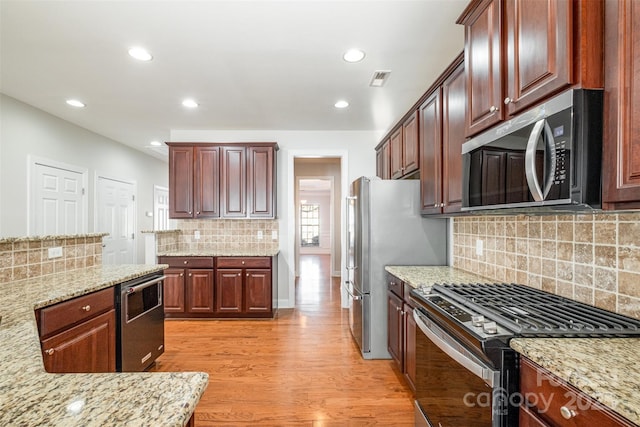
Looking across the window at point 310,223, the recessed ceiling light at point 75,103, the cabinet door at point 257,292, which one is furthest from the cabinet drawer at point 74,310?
the window at point 310,223

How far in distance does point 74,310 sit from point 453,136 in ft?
8.52

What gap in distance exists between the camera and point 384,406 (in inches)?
81.0

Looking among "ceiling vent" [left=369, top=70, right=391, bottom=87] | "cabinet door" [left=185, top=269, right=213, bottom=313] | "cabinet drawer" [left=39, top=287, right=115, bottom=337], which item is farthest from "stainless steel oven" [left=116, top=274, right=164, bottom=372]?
"ceiling vent" [left=369, top=70, right=391, bottom=87]

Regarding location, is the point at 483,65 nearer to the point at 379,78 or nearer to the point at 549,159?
the point at 549,159

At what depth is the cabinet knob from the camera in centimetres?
81

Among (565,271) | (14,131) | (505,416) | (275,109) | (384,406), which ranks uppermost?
(275,109)

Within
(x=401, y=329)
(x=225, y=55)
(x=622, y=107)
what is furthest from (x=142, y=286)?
(x=622, y=107)

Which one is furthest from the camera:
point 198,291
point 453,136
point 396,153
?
point 198,291

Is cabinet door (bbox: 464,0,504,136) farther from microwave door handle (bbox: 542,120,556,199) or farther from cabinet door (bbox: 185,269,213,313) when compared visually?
cabinet door (bbox: 185,269,213,313)

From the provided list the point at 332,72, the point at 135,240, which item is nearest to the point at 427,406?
the point at 332,72

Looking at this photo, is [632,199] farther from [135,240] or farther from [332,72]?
[135,240]

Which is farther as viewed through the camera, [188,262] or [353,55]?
[188,262]

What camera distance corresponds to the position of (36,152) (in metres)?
3.55

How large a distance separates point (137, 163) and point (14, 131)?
97.1 inches
